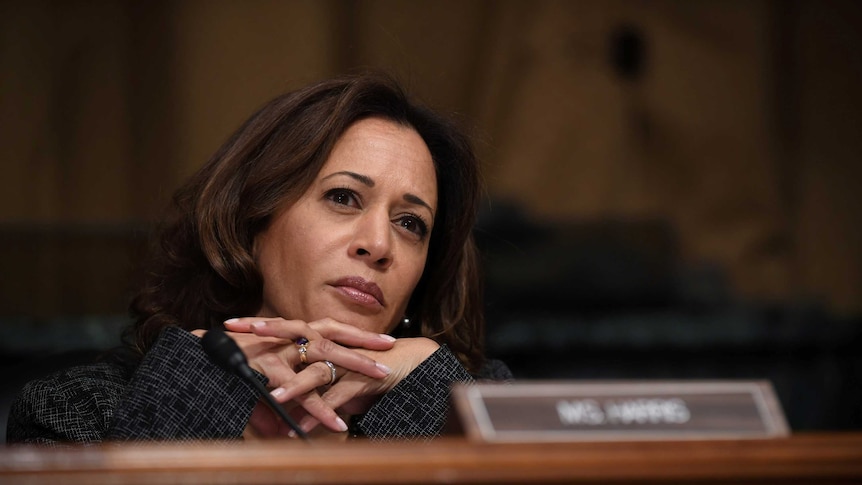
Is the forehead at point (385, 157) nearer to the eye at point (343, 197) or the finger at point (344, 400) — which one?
the eye at point (343, 197)

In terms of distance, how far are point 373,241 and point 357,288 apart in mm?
71

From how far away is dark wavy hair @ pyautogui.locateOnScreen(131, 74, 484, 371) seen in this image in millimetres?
1449

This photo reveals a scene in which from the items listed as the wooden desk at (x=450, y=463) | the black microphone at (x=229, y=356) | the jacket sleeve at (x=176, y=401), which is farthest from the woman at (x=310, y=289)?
the wooden desk at (x=450, y=463)

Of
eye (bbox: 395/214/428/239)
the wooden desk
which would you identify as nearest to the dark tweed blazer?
eye (bbox: 395/214/428/239)

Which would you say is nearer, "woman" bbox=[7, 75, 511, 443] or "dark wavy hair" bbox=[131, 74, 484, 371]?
"woman" bbox=[7, 75, 511, 443]

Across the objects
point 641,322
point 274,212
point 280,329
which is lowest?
point 641,322

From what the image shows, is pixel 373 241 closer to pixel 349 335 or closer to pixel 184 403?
pixel 349 335

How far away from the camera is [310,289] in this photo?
139 centimetres

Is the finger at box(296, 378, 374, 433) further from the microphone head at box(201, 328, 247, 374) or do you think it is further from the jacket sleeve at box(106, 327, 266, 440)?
the microphone head at box(201, 328, 247, 374)

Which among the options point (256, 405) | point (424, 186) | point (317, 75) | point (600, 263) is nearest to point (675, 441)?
point (256, 405)

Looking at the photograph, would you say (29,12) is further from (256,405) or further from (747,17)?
(747,17)

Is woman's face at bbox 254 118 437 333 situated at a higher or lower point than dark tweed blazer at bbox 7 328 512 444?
higher

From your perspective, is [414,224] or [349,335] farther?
[414,224]

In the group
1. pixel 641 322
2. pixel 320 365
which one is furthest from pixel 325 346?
pixel 641 322
